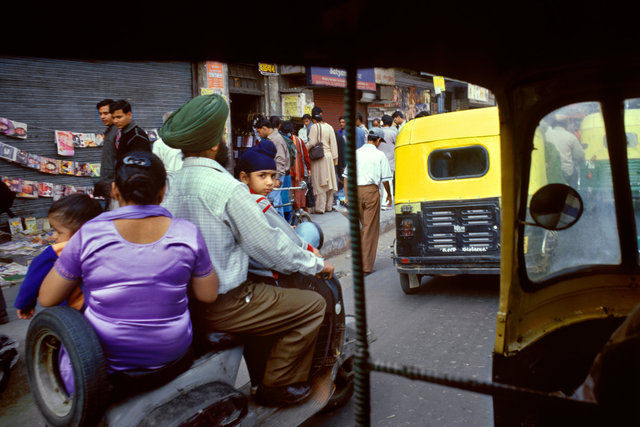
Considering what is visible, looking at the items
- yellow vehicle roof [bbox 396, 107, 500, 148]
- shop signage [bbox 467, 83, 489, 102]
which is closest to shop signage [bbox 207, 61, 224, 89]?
yellow vehicle roof [bbox 396, 107, 500, 148]

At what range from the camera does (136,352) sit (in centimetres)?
216

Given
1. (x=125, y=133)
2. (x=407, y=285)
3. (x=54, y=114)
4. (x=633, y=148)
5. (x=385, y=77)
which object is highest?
(x=385, y=77)

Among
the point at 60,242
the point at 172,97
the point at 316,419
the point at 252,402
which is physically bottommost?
the point at 316,419

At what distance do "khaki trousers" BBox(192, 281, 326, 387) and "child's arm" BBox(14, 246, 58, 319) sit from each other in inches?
26.9

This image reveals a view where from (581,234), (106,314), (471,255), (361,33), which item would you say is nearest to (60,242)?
(106,314)

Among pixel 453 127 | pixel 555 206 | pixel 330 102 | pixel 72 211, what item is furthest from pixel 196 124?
pixel 330 102

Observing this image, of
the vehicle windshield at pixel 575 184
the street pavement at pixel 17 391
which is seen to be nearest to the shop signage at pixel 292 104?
the street pavement at pixel 17 391

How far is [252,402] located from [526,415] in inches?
61.4

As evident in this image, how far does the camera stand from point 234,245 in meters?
2.61

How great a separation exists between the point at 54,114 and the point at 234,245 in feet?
21.7

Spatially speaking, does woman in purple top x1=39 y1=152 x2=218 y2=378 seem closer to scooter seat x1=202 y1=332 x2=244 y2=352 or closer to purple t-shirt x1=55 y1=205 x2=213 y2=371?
purple t-shirt x1=55 y1=205 x2=213 y2=371

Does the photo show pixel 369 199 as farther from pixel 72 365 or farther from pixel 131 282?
pixel 72 365

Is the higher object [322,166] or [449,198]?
[322,166]

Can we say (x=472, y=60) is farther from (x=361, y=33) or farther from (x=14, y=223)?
(x=14, y=223)
